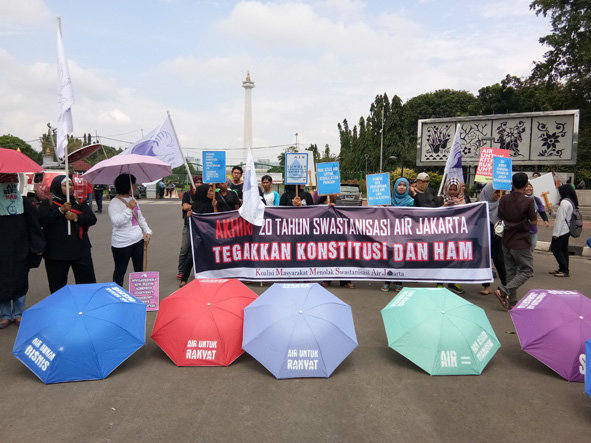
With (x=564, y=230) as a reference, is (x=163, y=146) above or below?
above

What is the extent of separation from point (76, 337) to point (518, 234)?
5.57 m

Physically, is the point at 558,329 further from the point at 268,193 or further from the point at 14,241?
the point at 268,193

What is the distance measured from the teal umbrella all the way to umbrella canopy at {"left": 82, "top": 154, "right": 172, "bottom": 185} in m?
3.88

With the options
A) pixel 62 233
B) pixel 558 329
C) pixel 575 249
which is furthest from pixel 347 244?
pixel 575 249

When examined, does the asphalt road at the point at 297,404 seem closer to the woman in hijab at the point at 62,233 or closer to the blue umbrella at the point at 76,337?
the blue umbrella at the point at 76,337

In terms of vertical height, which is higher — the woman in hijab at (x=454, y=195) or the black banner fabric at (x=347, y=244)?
the woman in hijab at (x=454, y=195)

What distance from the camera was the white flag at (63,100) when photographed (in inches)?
214

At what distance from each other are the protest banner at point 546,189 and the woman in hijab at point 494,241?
2.90 m

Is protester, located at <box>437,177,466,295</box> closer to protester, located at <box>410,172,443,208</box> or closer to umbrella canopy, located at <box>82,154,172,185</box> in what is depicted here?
protester, located at <box>410,172,443,208</box>

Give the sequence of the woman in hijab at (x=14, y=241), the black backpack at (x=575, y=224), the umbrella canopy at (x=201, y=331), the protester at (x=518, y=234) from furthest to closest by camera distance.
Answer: the black backpack at (x=575, y=224) → the protester at (x=518, y=234) → the woman in hijab at (x=14, y=241) → the umbrella canopy at (x=201, y=331)

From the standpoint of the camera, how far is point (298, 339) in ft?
13.0

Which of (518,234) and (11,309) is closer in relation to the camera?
(11,309)

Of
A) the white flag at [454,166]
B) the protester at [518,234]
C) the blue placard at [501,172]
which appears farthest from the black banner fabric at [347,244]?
the white flag at [454,166]

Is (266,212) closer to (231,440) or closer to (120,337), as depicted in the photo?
(120,337)
